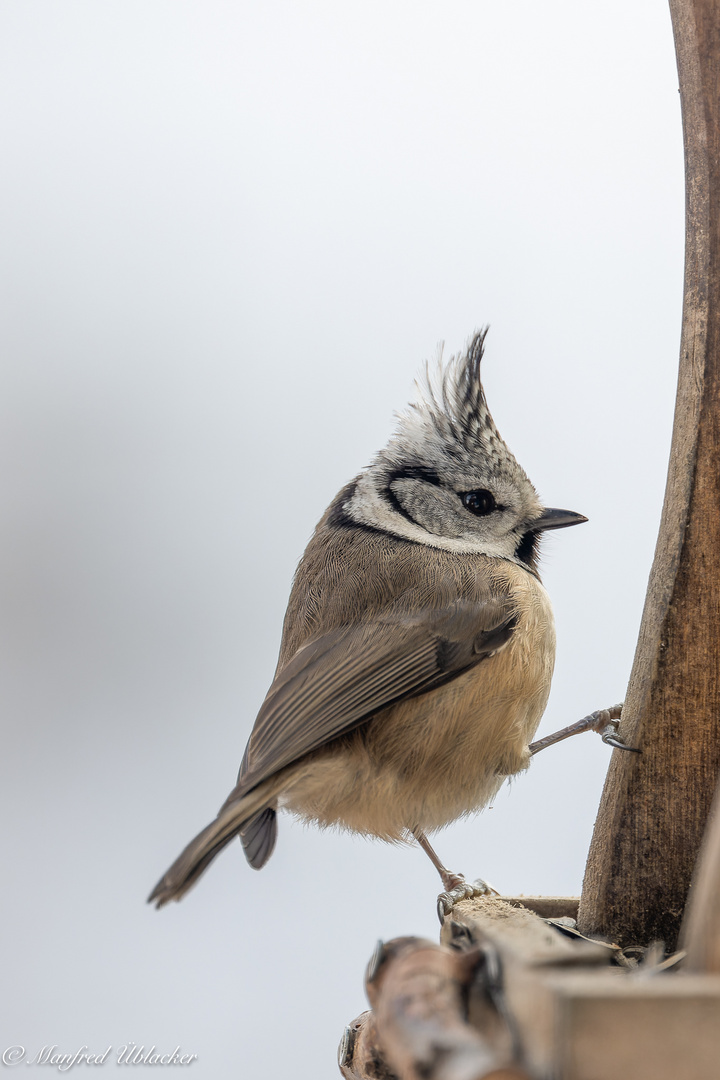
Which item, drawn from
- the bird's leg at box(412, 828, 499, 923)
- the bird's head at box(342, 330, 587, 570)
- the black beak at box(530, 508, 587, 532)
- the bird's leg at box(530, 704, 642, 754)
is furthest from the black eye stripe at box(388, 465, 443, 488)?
the bird's leg at box(412, 828, 499, 923)

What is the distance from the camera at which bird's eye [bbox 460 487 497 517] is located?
1623mm

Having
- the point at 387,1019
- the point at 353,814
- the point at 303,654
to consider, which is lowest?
the point at 353,814

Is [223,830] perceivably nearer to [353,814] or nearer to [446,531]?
[353,814]

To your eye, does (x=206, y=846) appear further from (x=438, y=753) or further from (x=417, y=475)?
(x=417, y=475)

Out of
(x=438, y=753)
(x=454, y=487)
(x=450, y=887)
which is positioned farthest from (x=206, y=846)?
(x=454, y=487)

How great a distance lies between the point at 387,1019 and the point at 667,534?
2.29 ft

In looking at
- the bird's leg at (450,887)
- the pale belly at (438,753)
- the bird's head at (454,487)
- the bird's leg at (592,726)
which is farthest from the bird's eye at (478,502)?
the bird's leg at (450,887)

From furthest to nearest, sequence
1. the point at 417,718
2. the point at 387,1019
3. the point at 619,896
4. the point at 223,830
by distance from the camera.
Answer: the point at 417,718 < the point at 619,896 < the point at 223,830 < the point at 387,1019

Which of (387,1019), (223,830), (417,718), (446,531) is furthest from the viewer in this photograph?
(446,531)

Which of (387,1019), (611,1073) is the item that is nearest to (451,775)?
(387,1019)

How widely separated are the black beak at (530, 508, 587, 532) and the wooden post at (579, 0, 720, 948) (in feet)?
1.53

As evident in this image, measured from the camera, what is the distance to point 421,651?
138 cm

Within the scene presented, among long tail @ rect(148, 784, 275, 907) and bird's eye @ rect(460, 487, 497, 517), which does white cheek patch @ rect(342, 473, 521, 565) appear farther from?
long tail @ rect(148, 784, 275, 907)

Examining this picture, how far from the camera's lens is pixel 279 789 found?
3.98 feet
